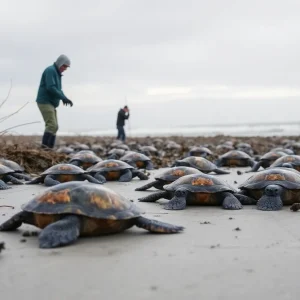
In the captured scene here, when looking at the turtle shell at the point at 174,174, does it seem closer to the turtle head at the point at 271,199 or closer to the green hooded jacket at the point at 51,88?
the turtle head at the point at 271,199

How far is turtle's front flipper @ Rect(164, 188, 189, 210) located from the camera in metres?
6.16

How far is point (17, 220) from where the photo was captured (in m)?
4.64

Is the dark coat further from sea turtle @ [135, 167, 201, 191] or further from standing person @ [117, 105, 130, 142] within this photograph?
sea turtle @ [135, 167, 201, 191]

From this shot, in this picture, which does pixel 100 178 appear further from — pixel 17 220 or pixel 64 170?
pixel 17 220

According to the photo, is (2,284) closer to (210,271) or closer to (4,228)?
(210,271)

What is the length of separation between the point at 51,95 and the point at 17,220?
9174mm

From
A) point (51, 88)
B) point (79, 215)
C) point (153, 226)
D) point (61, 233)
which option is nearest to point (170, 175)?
point (153, 226)

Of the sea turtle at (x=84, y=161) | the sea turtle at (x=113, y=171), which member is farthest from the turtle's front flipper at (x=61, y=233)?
the sea turtle at (x=84, y=161)

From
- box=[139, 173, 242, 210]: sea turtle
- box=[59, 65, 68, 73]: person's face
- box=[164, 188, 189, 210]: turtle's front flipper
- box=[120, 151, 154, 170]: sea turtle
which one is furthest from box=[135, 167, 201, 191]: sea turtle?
box=[59, 65, 68, 73]: person's face

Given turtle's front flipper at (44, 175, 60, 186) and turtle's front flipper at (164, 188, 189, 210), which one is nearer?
turtle's front flipper at (164, 188, 189, 210)

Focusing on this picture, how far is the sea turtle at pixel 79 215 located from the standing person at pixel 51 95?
885cm

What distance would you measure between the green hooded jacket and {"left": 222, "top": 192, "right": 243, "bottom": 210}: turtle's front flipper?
7757 millimetres

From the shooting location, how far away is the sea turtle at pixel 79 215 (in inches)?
164

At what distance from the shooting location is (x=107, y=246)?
411cm
